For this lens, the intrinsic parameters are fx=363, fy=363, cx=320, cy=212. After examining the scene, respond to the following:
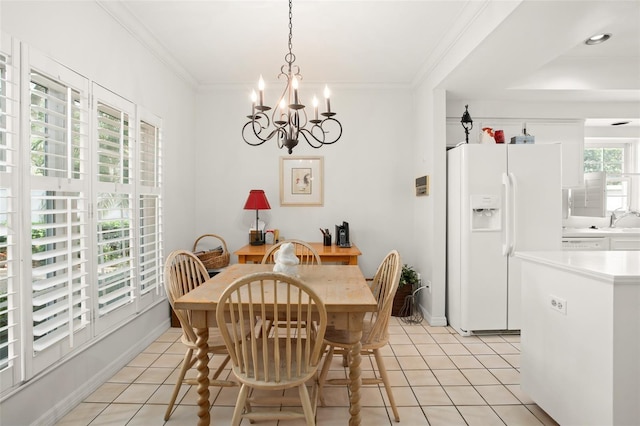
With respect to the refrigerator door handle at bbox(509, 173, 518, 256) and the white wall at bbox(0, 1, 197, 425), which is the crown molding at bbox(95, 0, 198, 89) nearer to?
the white wall at bbox(0, 1, 197, 425)

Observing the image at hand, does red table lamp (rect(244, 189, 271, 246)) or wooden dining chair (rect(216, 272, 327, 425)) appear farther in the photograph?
red table lamp (rect(244, 189, 271, 246))

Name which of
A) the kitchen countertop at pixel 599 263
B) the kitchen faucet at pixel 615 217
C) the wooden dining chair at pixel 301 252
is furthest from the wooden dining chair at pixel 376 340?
the kitchen faucet at pixel 615 217

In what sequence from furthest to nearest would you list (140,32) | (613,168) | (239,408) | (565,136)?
1. (613,168)
2. (565,136)
3. (140,32)
4. (239,408)

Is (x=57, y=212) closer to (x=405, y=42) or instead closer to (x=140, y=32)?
(x=140, y=32)

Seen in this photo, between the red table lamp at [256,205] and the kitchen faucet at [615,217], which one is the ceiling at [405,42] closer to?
the kitchen faucet at [615,217]

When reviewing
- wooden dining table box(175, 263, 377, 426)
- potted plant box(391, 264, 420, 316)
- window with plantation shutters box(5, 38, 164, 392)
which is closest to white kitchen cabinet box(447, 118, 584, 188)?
potted plant box(391, 264, 420, 316)

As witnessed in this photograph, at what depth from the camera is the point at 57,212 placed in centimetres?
191

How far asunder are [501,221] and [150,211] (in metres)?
3.13

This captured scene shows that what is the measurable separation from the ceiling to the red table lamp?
50.6 inches

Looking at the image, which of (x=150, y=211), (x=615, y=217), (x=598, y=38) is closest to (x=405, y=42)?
(x=598, y=38)

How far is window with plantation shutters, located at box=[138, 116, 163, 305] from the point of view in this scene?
2969mm

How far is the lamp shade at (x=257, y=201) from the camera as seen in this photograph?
392cm

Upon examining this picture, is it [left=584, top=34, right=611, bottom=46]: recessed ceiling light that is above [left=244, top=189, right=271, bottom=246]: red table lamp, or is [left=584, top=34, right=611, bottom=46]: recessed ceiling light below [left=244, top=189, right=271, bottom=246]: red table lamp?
above

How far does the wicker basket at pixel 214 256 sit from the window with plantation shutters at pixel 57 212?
1394 millimetres
